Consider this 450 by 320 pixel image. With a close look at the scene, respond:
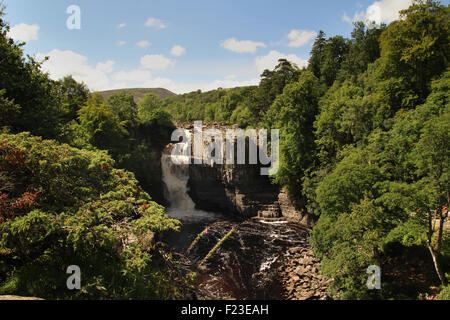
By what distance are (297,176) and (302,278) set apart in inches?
511

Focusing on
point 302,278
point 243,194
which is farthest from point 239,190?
point 302,278

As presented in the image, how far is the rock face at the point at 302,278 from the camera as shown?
665 inches

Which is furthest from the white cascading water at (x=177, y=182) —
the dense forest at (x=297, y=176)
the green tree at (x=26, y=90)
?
the green tree at (x=26, y=90)

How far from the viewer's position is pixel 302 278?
18688mm

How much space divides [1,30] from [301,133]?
26270 millimetres

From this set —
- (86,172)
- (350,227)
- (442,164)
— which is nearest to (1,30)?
(86,172)

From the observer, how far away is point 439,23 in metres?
20.9

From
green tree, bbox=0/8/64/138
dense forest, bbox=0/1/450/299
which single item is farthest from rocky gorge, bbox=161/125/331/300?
green tree, bbox=0/8/64/138

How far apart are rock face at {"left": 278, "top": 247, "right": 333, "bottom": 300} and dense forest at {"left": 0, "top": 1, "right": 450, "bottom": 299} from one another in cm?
179

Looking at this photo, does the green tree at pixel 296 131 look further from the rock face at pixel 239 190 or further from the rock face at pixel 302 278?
the rock face at pixel 302 278

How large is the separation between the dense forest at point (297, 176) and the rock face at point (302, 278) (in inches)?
70.5

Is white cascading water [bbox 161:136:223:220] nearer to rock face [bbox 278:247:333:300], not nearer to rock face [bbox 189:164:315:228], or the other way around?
rock face [bbox 189:164:315:228]
